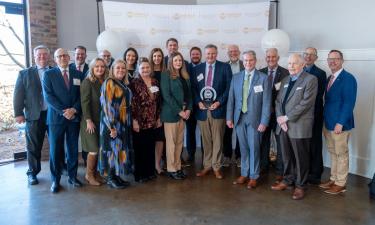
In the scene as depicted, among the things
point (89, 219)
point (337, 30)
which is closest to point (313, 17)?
point (337, 30)

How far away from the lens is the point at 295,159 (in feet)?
12.4

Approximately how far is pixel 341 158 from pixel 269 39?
2066mm

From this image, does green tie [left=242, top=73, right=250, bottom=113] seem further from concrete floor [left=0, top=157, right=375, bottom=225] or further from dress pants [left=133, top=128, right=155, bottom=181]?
dress pants [left=133, top=128, right=155, bottom=181]

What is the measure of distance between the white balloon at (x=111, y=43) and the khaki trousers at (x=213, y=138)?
1784mm

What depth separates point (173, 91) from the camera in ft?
13.2

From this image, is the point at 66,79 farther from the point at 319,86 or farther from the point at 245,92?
the point at 319,86

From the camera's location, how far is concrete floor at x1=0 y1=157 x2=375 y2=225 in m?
3.11

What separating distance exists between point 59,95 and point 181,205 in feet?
6.08

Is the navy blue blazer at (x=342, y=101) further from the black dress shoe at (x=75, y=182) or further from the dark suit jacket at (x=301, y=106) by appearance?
the black dress shoe at (x=75, y=182)

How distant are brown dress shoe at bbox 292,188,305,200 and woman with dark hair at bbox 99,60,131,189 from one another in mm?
1917

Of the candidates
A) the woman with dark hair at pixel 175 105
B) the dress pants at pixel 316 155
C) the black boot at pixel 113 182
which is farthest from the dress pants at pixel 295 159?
the black boot at pixel 113 182

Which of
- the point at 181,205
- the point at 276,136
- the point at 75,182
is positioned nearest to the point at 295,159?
the point at 276,136

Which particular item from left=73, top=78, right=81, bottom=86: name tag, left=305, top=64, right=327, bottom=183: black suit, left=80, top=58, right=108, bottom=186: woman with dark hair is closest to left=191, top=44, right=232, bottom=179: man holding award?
left=305, top=64, right=327, bottom=183: black suit

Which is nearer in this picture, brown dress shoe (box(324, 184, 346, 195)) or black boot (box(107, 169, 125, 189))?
brown dress shoe (box(324, 184, 346, 195))
